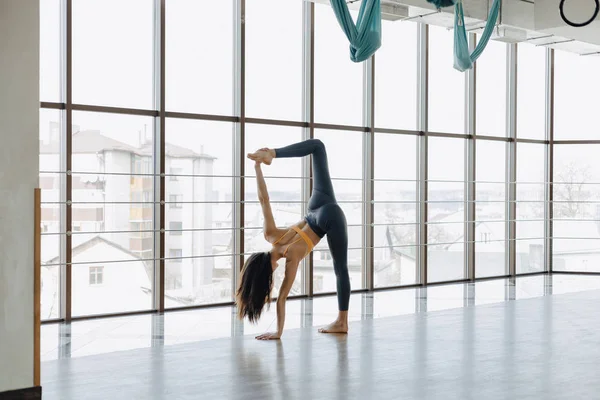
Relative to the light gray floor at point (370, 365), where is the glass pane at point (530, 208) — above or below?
above

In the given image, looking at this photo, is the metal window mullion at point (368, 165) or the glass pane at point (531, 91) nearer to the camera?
the metal window mullion at point (368, 165)

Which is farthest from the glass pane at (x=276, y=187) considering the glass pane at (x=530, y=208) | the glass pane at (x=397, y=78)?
the glass pane at (x=530, y=208)

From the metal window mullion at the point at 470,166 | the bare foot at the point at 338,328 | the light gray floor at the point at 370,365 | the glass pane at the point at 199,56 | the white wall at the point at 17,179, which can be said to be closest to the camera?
the white wall at the point at 17,179

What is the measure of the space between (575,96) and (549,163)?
3.06 feet

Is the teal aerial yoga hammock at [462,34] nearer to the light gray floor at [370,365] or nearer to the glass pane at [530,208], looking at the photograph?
the light gray floor at [370,365]

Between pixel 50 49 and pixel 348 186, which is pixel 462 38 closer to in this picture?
pixel 348 186

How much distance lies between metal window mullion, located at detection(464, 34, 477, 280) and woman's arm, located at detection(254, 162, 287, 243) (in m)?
4.18

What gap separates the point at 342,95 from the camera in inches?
302

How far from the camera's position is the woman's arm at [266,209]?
16.4 feet

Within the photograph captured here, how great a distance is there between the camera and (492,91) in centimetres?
898

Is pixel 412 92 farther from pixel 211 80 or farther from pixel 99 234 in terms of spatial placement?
pixel 99 234

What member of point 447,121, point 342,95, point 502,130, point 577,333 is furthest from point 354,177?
point 577,333

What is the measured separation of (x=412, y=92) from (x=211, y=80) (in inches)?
100

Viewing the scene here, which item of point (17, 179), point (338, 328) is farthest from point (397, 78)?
point (17, 179)
